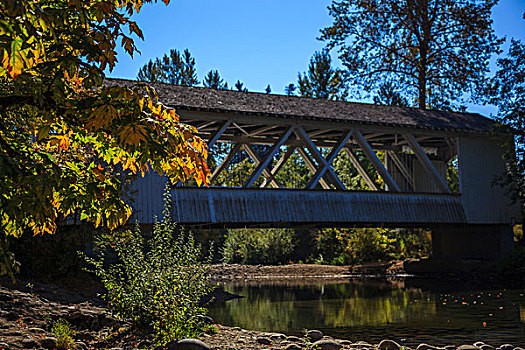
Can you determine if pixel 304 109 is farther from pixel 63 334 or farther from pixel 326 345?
pixel 63 334

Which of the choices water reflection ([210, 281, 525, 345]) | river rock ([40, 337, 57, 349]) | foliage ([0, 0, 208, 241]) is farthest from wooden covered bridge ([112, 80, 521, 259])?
foliage ([0, 0, 208, 241])

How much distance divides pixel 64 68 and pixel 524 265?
682 inches

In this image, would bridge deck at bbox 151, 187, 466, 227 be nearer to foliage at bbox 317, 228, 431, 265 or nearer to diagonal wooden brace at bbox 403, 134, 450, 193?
diagonal wooden brace at bbox 403, 134, 450, 193

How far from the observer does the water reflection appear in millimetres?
8562

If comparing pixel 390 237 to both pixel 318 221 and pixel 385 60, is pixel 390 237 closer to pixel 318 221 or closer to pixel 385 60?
pixel 385 60

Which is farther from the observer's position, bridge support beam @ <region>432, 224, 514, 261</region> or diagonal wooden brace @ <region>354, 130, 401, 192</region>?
bridge support beam @ <region>432, 224, 514, 261</region>

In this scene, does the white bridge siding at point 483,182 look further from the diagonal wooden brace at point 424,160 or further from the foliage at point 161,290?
the foliage at point 161,290

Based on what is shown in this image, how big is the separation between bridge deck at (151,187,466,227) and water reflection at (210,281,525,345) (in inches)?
81.5

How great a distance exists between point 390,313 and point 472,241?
10.6m

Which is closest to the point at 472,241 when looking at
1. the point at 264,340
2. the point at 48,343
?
the point at 264,340

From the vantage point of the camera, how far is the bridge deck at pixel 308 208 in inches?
595

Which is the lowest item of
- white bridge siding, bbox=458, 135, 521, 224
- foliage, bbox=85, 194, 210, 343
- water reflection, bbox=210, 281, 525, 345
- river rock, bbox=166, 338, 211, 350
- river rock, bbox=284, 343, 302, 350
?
water reflection, bbox=210, 281, 525, 345

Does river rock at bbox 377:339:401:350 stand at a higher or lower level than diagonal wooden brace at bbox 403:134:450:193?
lower

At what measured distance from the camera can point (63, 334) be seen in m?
5.66
